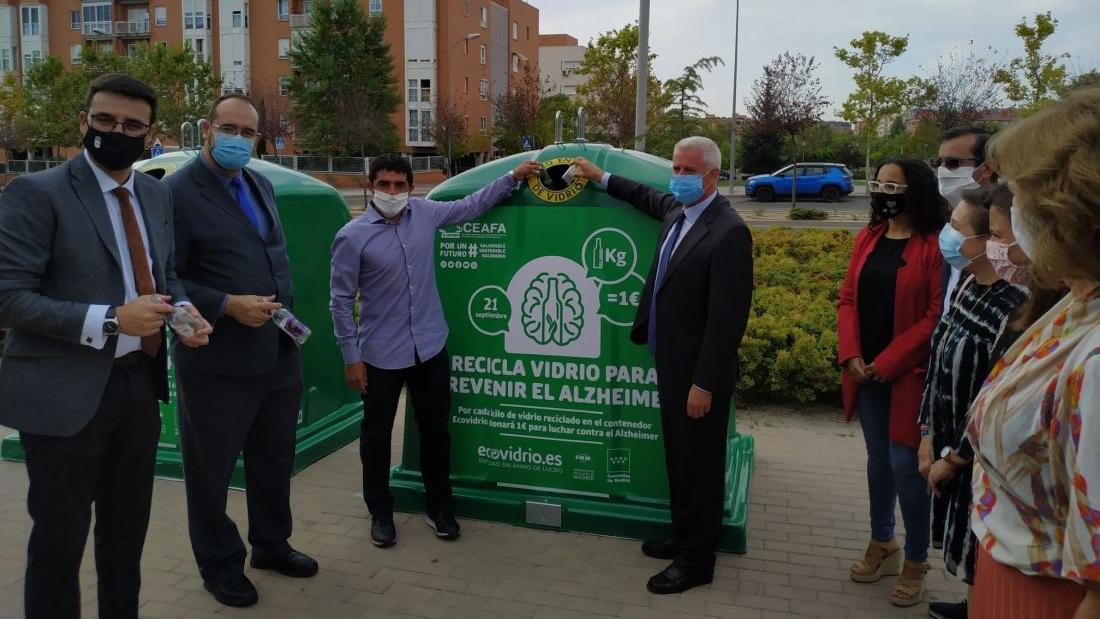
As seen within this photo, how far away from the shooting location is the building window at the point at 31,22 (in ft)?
193

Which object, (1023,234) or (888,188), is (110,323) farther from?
(888,188)

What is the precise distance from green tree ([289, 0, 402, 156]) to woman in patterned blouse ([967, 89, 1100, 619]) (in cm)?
4308

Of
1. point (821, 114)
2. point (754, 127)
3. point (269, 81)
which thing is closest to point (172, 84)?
point (269, 81)

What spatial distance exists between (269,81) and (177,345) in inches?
2179

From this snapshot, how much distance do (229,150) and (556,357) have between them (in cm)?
184

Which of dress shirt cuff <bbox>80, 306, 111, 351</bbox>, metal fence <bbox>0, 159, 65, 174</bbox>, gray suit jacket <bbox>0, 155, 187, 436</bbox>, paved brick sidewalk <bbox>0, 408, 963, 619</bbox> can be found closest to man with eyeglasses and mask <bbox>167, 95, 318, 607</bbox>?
paved brick sidewalk <bbox>0, 408, 963, 619</bbox>

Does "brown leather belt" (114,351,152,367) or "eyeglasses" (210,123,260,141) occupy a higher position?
"eyeglasses" (210,123,260,141)

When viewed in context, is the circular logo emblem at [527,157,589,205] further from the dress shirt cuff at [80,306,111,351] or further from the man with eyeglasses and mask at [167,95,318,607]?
the dress shirt cuff at [80,306,111,351]

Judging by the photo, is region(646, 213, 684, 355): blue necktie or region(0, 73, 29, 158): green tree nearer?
region(646, 213, 684, 355): blue necktie

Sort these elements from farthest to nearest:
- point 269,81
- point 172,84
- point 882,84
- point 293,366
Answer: point 269,81, point 172,84, point 882,84, point 293,366

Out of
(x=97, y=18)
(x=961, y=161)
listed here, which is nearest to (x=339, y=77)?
(x=97, y=18)

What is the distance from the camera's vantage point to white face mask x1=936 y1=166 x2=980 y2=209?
3994 mm

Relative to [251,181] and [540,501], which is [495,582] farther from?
[251,181]

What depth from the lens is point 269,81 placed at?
54250 mm
